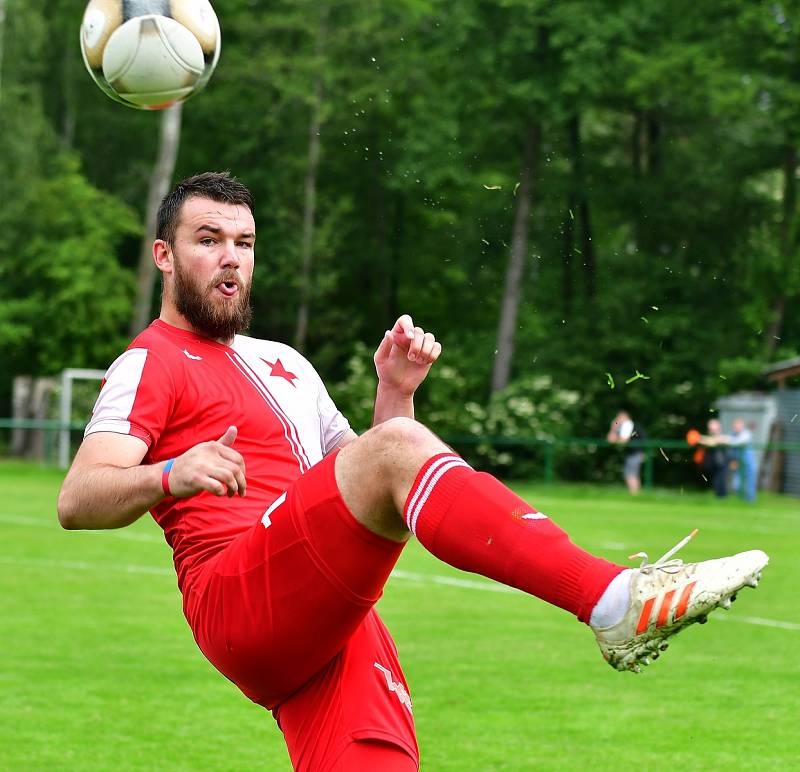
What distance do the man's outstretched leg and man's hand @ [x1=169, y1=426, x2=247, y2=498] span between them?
0.39 m

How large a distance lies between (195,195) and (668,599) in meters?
2.18

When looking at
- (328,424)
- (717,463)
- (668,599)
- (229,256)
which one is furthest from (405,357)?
(717,463)

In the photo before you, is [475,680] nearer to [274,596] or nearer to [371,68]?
[274,596]

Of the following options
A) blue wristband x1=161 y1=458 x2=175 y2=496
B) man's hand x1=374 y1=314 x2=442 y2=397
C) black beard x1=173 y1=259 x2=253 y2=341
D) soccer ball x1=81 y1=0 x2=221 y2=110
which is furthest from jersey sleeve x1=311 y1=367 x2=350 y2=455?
soccer ball x1=81 y1=0 x2=221 y2=110

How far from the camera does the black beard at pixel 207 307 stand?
4527mm

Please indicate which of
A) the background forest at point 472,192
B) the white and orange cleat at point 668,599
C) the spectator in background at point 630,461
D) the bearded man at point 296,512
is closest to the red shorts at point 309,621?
the bearded man at point 296,512

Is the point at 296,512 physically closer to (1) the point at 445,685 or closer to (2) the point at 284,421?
(2) the point at 284,421

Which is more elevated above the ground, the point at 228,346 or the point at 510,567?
the point at 228,346

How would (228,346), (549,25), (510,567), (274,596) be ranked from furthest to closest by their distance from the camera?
1. (549,25)
2. (228,346)
3. (274,596)
4. (510,567)

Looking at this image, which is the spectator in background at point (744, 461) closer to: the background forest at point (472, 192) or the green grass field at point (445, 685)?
the background forest at point (472, 192)

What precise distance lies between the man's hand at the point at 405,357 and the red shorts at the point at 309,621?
0.82 meters

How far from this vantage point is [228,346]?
4684 millimetres

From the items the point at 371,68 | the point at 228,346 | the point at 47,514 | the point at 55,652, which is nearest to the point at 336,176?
the point at 371,68

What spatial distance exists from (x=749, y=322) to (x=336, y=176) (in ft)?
50.5
